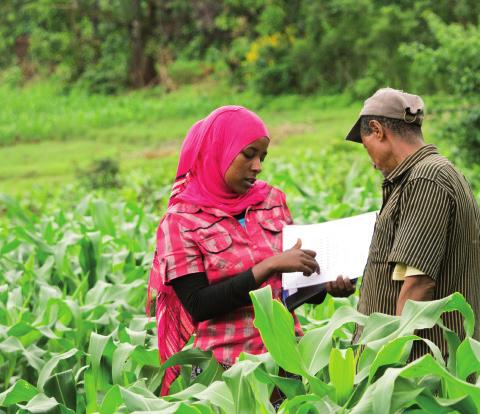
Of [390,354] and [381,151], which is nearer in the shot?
[390,354]

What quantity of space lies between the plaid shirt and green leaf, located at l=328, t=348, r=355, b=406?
0.53 m

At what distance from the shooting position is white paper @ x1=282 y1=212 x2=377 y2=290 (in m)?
3.11

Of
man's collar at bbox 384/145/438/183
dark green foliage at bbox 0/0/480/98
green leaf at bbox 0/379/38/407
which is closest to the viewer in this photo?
man's collar at bbox 384/145/438/183

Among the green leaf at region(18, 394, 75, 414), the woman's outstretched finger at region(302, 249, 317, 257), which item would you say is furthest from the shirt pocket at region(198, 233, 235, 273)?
the green leaf at region(18, 394, 75, 414)

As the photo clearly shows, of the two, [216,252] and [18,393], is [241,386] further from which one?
[18,393]

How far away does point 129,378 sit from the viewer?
378 cm

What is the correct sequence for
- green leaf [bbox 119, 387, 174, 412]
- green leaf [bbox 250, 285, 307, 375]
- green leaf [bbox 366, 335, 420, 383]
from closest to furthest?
green leaf [bbox 366, 335, 420, 383]
green leaf [bbox 250, 285, 307, 375]
green leaf [bbox 119, 387, 174, 412]

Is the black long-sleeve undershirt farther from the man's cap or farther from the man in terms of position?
the man's cap

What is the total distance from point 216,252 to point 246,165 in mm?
256

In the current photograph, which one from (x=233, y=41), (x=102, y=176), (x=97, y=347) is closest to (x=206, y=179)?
(x=97, y=347)

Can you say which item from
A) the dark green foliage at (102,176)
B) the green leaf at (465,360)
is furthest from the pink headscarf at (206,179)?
the dark green foliage at (102,176)

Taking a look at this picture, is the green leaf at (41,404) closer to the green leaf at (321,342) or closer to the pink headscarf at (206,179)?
the pink headscarf at (206,179)

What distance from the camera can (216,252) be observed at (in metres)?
3.08

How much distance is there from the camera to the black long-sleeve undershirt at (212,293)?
300 centimetres
